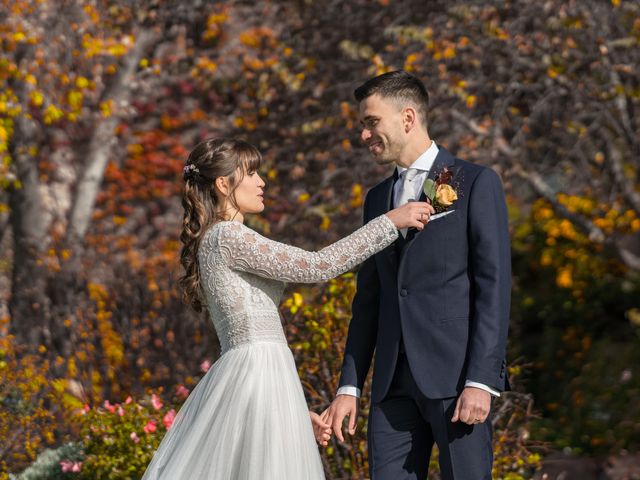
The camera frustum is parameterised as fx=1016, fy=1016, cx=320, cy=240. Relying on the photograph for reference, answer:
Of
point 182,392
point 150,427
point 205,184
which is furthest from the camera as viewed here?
point 182,392

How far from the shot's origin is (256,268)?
13.1 feet

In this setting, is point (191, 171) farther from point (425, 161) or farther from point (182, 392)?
point (182, 392)

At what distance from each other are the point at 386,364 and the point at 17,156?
725 cm

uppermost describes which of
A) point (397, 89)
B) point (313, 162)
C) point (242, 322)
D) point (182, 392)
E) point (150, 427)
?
point (313, 162)

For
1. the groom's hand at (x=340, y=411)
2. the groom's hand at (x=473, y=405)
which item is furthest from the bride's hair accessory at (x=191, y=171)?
the groom's hand at (x=473, y=405)

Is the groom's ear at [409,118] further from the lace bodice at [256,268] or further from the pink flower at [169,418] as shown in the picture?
the pink flower at [169,418]

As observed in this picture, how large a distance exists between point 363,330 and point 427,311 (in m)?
0.39

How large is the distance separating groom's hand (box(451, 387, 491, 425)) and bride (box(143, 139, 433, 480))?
2.14 ft

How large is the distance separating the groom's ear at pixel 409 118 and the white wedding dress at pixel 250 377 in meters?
0.39

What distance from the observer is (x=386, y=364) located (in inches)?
156

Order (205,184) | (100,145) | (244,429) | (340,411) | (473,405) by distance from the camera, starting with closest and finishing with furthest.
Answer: (473,405) → (244,429) → (340,411) → (205,184) → (100,145)

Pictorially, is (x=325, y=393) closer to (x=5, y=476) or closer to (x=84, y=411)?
(x=84, y=411)

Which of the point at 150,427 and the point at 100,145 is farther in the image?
the point at 100,145

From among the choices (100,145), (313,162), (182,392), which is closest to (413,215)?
(182,392)
